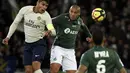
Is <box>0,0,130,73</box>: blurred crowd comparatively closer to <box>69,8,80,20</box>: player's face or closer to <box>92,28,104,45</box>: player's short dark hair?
<box>69,8,80,20</box>: player's face

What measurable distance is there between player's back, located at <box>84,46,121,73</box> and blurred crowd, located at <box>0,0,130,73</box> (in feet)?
24.3

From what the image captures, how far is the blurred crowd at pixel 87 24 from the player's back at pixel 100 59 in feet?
24.3

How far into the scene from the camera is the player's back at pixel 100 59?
7593mm

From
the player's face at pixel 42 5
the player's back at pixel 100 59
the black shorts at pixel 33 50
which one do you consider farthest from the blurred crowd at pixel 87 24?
the player's back at pixel 100 59

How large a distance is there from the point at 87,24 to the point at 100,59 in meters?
9.77

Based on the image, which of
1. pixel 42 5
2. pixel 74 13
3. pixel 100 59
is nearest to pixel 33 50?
pixel 42 5

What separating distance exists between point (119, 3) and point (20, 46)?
473 centimetres

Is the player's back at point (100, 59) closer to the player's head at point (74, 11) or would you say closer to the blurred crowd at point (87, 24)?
the player's head at point (74, 11)

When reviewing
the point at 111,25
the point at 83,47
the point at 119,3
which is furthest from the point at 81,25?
the point at 119,3

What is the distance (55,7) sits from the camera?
1820 centimetres

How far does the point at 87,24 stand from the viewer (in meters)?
17.3

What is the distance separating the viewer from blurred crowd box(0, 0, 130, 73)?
623 inches

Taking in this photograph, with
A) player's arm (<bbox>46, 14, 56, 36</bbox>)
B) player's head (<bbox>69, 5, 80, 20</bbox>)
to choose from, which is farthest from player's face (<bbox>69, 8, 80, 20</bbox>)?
player's arm (<bbox>46, 14, 56, 36</bbox>)

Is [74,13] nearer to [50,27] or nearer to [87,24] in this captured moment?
[50,27]
